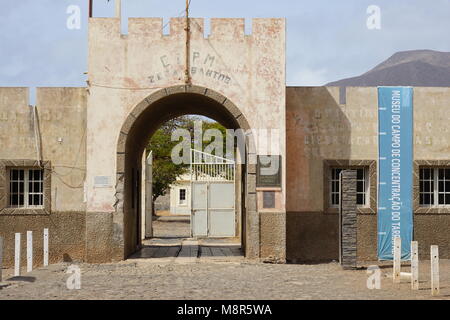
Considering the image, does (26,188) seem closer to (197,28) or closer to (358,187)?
(197,28)

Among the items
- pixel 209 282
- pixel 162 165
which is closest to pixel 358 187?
pixel 209 282

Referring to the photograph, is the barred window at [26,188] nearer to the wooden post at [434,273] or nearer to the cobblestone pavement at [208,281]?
the cobblestone pavement at [208,281]

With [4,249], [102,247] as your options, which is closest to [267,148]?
[102,247]

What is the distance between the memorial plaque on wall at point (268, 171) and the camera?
16.8 m

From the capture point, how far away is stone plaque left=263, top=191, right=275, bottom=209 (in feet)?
54.8

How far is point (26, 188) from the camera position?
17875 mm

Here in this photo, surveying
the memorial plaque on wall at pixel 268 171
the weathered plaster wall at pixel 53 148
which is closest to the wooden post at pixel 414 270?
the memorial plaque on wall at pixel 268 171

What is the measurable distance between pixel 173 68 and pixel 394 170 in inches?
259

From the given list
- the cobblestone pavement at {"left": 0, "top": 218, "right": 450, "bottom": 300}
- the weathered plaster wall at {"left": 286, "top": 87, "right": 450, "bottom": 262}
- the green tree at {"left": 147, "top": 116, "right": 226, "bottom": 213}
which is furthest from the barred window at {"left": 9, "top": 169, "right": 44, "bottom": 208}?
the green tree at {"left": 147, "top": 116, "right": 226, "bottom": 213}

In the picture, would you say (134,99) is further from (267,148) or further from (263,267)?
(263,267)

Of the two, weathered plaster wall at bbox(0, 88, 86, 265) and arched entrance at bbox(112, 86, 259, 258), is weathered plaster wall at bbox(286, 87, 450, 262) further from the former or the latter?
weathered plaster wall at bbox(0, 88, 86, 265)
